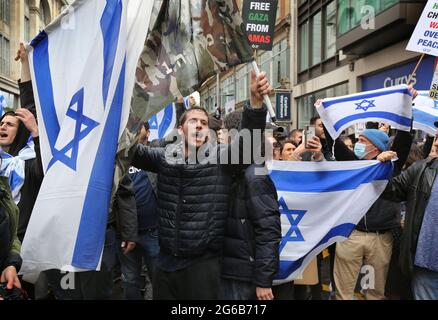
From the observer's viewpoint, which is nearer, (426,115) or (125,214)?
(125,214)

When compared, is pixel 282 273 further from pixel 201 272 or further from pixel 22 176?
pixel 22 176

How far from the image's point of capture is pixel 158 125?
6781 mm

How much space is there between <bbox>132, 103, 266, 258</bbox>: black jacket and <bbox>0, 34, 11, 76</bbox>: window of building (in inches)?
1364

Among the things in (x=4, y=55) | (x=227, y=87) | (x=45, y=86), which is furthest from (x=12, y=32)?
(x=45, y=86)

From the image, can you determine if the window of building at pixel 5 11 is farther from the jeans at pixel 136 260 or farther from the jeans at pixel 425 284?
the jeans at pixel 425 284

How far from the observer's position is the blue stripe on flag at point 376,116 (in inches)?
162

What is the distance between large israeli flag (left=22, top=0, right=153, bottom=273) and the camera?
273cm

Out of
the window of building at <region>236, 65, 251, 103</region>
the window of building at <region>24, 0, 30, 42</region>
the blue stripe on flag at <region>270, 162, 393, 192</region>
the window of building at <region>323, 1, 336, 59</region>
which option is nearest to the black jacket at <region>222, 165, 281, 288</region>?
the blue stripe on flag at <region>270, 162, 393, 192</region>

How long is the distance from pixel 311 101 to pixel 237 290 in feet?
61.2

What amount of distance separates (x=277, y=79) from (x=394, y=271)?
75.1 feet

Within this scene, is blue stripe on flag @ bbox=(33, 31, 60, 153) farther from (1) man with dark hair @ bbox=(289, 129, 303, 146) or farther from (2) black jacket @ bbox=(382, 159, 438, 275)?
(1) man with dark hair @ bbox=(289, 129, 303, 146)

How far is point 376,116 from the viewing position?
434 centimetres

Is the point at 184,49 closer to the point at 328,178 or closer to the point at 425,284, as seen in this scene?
the point at 328,178
